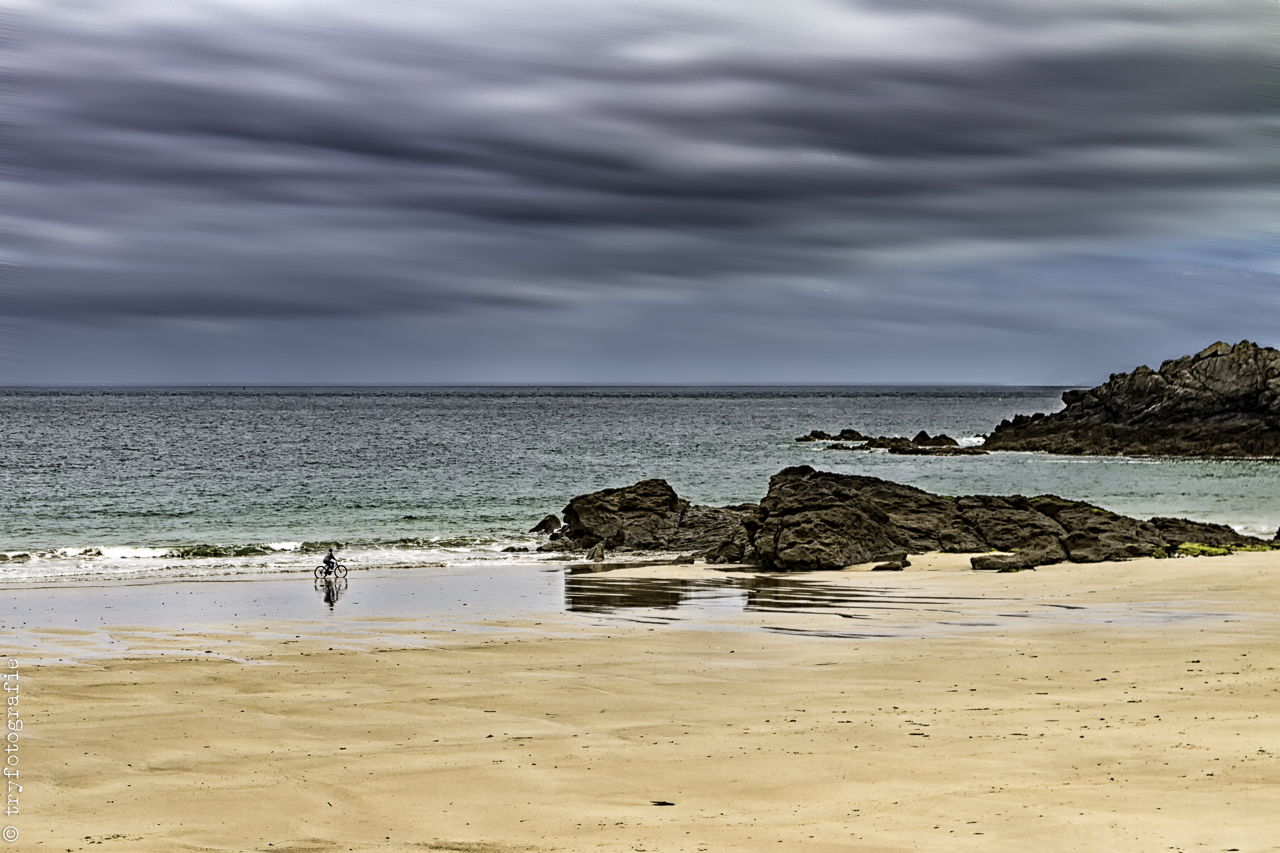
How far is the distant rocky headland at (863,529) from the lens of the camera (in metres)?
25.3

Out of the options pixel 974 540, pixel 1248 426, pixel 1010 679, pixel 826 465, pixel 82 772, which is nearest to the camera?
pixel 82 772

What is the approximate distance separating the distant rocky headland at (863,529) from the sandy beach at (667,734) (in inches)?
273

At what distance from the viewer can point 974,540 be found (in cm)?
2722

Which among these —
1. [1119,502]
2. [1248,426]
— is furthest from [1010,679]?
[1248,426]

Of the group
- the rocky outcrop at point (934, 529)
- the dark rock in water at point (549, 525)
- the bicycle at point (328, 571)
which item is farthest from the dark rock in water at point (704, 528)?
the bicycle at point (328, 571)

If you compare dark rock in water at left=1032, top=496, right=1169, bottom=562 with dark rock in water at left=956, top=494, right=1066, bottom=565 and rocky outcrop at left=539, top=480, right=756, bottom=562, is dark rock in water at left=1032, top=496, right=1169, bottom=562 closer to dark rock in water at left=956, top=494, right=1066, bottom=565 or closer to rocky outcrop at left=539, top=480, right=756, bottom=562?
dark rock in water at left=956, top=494, right=1066, bottom=565

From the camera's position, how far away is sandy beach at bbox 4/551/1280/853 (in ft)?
26.5

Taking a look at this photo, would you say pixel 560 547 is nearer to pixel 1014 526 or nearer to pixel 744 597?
pixel 744 597

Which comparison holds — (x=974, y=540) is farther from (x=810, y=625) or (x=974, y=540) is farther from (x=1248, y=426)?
(x=1248, y=426)

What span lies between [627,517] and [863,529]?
7.34m

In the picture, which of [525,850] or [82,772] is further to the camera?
[82,772]

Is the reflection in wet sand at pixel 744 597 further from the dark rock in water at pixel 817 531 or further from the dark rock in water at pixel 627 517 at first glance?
the dark rock in water at pixel 627 517

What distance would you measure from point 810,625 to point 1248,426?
67.5 meters

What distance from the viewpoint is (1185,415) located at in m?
77.8
